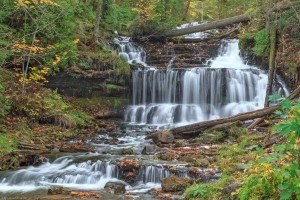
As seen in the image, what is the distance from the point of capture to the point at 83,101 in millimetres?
14750

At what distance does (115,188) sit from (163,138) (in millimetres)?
3850

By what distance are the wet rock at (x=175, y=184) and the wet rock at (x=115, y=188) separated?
90 centimetres

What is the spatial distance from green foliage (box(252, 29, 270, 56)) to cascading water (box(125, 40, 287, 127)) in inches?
37.6

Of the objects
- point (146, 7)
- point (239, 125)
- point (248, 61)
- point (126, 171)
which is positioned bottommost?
point (126, 171)

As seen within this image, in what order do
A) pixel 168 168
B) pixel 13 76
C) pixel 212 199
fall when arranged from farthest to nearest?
pixel 13 76 → pixel 168 168 → pixel 212 199

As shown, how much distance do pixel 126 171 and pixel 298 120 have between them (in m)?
5.52

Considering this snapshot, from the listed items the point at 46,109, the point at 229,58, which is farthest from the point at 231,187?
the point at 229,58

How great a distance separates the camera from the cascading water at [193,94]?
1489 centimetres

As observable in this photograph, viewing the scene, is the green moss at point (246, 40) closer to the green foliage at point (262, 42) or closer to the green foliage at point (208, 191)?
the green foliage at point (262, 42)

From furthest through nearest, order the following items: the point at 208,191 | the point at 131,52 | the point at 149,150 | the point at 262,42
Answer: the point at 131,52 → the point at 262,42 → the point at 149,150 → the point at 208,191

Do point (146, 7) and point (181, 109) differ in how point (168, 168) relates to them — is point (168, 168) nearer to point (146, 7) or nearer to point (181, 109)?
point (181, 109)

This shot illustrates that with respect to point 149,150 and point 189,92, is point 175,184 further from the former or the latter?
point 189,92

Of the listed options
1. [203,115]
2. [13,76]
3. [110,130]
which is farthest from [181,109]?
[13,76]

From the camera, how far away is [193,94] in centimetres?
1591
